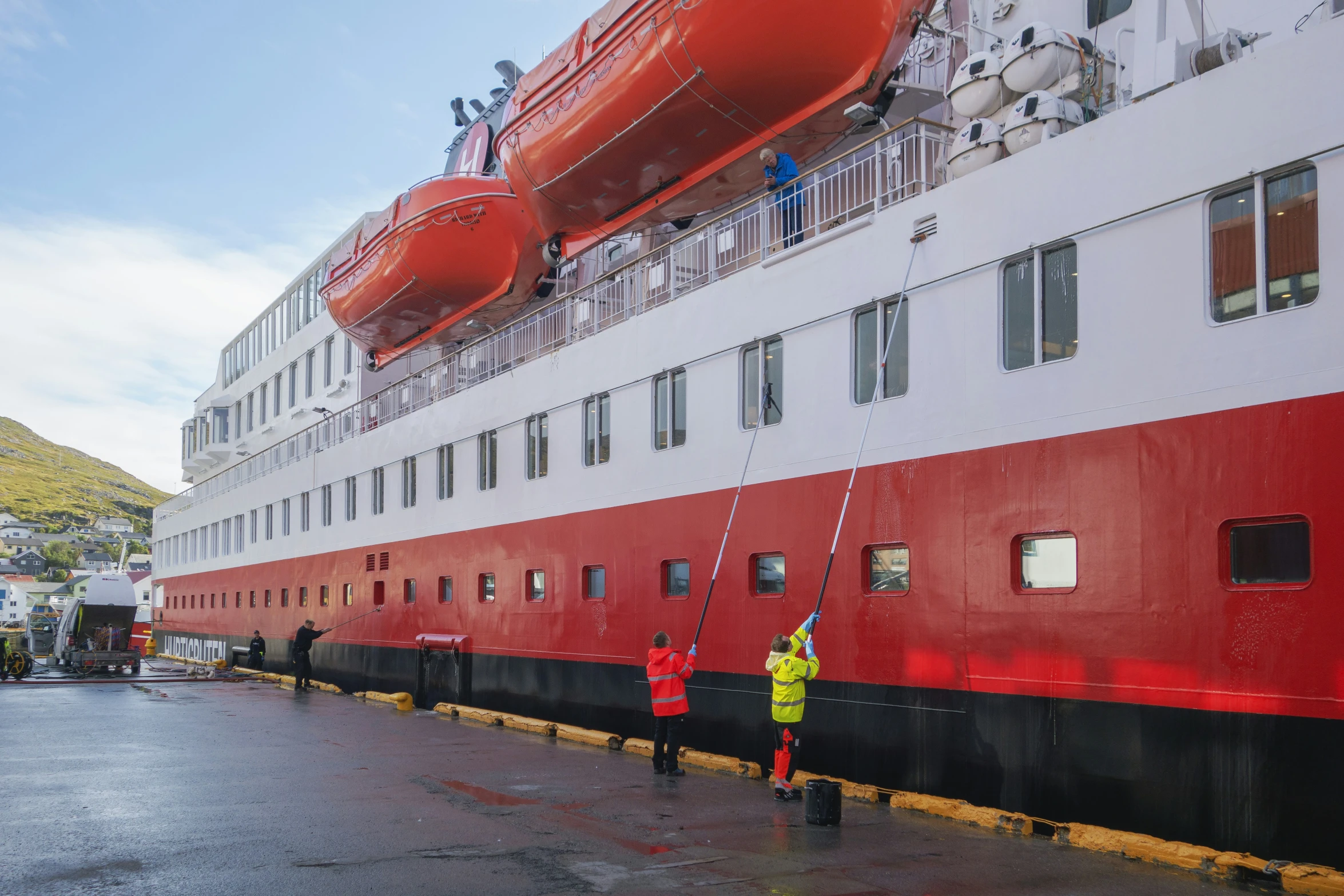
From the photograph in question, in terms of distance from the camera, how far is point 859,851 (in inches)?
326

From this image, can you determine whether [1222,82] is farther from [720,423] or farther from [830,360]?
[720,423]

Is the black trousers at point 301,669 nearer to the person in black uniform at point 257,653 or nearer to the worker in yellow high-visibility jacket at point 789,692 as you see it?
the person in black uniform at point 257,653

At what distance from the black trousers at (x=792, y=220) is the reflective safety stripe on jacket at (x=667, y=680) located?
4.90 metres

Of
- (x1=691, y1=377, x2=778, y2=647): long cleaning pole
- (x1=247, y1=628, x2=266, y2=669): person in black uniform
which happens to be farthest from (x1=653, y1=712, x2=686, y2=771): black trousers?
(x1=247, y1=628, x2=266, y2=669): person in black uniform

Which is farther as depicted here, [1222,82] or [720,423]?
[720,423]

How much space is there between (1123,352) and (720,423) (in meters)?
5.54

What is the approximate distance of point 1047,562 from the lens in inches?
361

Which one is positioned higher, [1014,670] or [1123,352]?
[1123,352]

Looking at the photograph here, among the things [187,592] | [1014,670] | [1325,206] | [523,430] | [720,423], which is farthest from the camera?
[187,592]

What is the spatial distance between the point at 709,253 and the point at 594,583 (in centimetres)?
506

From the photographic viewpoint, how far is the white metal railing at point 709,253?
37.8 ft

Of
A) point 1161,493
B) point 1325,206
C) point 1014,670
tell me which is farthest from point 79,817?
point 1325,206

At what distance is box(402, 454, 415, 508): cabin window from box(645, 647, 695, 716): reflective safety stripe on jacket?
11.9 m

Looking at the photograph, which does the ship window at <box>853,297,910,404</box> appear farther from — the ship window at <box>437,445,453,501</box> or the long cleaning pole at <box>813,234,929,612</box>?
the ship window at <box>437,445,453,501</box>
